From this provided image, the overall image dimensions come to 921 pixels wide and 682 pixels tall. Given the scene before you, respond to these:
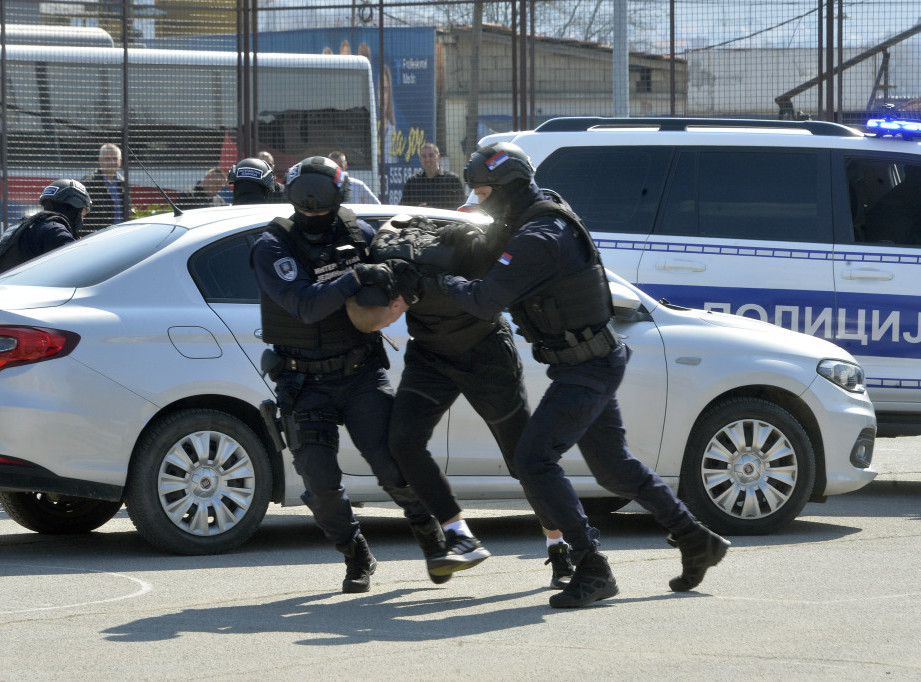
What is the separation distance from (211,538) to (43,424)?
0.93m

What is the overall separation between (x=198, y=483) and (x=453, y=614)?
172cm

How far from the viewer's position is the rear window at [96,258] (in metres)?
6.78

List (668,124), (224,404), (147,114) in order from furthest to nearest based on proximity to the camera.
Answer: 1. (147,114)
2. (668,124)
3. (224,404)

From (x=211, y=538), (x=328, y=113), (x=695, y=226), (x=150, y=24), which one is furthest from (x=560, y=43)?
(x=211, y=538)

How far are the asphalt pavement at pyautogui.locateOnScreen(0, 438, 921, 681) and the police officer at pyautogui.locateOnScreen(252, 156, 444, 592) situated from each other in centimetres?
43

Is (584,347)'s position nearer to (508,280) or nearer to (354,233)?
(508,280)

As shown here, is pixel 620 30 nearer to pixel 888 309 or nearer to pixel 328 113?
pixel 328 113

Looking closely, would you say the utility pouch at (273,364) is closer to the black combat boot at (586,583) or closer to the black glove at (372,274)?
the black glove at (372,274)

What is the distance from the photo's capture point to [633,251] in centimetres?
893

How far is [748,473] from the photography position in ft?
24.2

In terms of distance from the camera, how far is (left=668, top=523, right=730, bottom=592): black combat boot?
18.8ft

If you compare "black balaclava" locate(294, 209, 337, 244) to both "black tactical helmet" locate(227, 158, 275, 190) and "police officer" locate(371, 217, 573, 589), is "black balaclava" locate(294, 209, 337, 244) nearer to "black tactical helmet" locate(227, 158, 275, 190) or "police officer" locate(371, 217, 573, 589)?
"police officer" locate(371, 217, 573, 589)

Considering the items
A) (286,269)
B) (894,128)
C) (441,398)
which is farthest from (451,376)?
(894,128)

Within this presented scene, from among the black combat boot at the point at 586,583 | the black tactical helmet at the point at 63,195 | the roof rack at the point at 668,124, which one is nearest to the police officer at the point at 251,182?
the black tactical helmet at the point at 63,195
